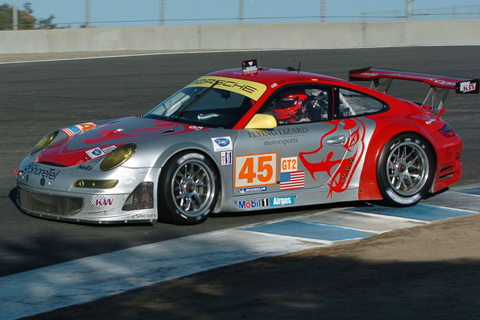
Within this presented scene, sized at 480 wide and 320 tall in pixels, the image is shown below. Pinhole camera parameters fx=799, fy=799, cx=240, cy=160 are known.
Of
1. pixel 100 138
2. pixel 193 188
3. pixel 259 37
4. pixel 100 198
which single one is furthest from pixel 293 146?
pixel 259 37

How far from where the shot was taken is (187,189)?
22.9 ft

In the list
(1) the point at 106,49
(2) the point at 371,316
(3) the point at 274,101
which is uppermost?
(1) the point at 106,49

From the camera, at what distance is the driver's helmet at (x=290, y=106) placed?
7590 mm

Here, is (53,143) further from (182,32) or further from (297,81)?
(182,32)

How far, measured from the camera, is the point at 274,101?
25.0ft

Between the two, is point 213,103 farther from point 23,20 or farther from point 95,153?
point 23,20

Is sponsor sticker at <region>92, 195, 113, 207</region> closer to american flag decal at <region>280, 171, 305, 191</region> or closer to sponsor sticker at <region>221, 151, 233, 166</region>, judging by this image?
sponsor sticker at <region>221, 151, 233, 166</region>

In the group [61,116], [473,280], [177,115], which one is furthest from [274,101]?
[61,116]

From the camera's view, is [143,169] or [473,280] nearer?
[473,280]

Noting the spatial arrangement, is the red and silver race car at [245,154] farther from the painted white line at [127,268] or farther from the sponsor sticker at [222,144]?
the painted white line at [127,268]

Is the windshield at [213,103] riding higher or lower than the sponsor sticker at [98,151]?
higher

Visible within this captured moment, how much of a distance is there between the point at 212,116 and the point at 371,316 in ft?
11.0

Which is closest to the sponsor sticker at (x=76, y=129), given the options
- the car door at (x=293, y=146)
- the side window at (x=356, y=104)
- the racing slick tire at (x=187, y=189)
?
the racing slick tire at (x=187, y=189)

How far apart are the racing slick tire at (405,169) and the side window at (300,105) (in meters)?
0.73
